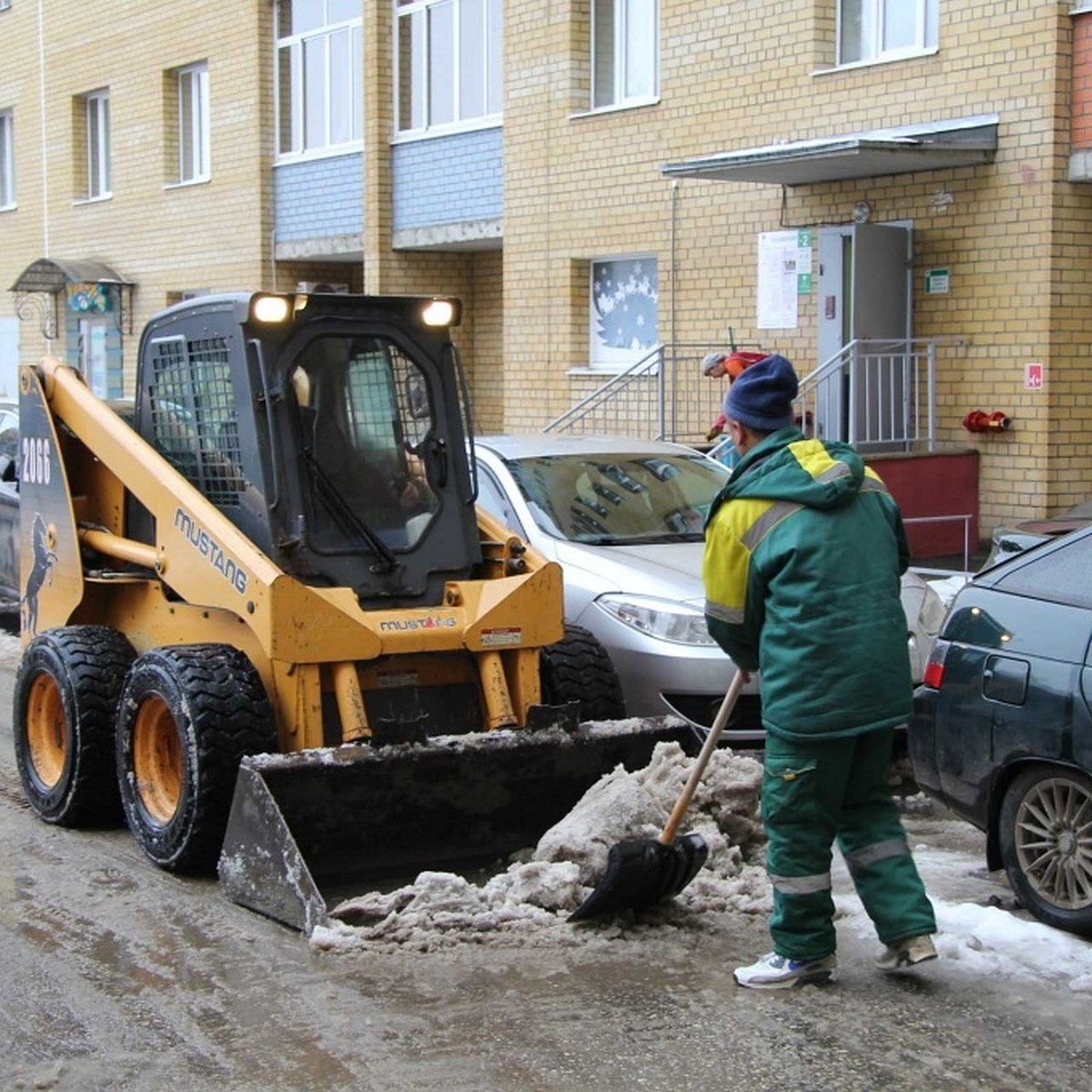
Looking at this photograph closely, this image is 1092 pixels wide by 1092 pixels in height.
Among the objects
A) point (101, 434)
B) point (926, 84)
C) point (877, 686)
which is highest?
point (926, 84)

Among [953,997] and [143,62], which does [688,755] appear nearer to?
[953,997]

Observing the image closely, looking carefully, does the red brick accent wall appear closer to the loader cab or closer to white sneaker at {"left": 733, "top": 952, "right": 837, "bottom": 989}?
the loader cab

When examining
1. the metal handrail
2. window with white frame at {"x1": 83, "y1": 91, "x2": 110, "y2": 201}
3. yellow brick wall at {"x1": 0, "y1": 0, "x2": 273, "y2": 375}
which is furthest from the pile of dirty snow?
window with white frame at {"x1": 83, "y1": 91, "x2": 110, "y2": 201}

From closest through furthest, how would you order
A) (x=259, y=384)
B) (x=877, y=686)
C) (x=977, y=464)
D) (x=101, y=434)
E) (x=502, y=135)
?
(x=877, y=686)
(x=259, y=384)
(x=101, y=434)
(x=977, y=464)
(x=502, y=135)

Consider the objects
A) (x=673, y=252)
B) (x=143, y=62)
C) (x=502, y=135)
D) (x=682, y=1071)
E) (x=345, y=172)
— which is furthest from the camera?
(x=143, y=62)

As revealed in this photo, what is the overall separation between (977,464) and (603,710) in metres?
7.62

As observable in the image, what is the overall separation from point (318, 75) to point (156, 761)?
17.0m

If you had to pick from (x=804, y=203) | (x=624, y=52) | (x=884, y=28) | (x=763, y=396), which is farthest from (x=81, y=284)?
(x=763, y=396)

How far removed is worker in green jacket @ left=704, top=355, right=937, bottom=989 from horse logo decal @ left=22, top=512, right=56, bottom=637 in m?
3.82

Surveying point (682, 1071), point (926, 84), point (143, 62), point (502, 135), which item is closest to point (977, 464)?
point (926, 84)

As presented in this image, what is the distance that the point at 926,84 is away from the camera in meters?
14.3

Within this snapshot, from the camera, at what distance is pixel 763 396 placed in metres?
5.51

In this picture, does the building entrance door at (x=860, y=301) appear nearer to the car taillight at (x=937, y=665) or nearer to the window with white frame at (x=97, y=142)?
the car taillight at (x=937, y=665)

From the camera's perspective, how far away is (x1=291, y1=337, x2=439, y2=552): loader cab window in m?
7.03
